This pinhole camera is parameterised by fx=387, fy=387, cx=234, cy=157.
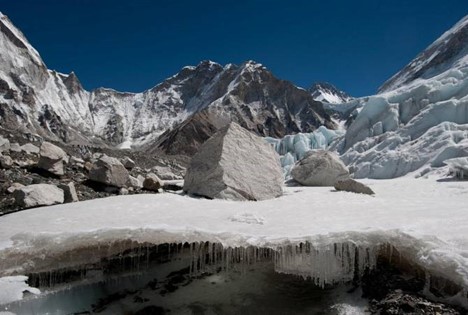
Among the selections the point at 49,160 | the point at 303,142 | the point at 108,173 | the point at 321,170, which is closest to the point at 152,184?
the point at 108,173

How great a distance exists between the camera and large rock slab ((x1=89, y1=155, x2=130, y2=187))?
45.7 feet

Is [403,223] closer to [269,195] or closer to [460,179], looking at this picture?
[269,195]

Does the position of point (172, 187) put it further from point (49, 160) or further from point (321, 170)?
point (321, 170)

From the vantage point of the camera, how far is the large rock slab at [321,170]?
15375 mm

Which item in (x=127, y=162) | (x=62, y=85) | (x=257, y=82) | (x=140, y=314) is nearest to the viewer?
(x=140, y=314)

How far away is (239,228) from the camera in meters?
7.39

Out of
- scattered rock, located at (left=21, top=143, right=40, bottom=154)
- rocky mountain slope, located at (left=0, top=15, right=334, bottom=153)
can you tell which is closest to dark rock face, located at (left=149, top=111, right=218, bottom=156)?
rocky mountain slope, located at (left=0, top=15, right=334, bottom=153)

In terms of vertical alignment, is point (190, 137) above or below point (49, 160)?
above

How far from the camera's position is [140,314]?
648 cm

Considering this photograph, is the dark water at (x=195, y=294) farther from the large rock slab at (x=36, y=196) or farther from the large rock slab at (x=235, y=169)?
the large rock slab at (x=36, y=196)

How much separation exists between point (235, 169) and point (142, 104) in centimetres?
18440

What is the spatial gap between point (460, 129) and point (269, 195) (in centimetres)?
2415

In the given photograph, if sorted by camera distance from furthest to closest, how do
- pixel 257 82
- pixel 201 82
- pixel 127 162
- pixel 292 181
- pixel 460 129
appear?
pixel 201 82 → pixel 257 82 → pixel 460 129 → pixel 127 162 → pixel 292 181

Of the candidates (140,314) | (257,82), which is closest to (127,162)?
(140,314)
